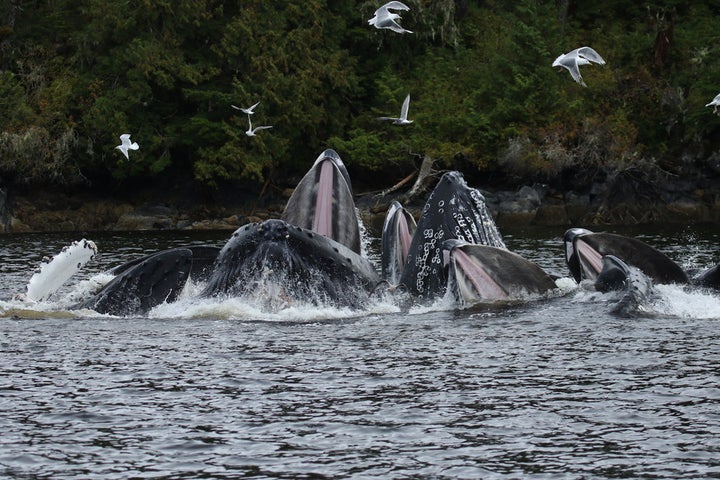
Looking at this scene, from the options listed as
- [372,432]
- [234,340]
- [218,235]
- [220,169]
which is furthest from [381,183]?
[372,432]

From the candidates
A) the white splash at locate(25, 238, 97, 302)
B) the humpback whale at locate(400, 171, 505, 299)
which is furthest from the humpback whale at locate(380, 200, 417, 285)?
the white splash at locate(25, 238, 97, 302)

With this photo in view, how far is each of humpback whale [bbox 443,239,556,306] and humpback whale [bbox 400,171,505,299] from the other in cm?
46

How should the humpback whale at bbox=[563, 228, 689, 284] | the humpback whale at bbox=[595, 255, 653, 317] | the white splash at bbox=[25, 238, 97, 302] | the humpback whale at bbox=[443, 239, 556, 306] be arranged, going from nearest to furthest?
the humpback whale at bbox=[595, 255, 653, 317], the humpback whale at bbox=[443, 239, 556, 306], the humpback whale at bbox=[563, 228, 689, 284], the white splash at bbox=[25, 238, 97, 302]

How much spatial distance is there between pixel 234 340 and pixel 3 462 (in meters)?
6.54

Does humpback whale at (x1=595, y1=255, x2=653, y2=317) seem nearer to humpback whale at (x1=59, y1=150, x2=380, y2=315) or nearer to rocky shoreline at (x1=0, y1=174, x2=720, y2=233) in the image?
humpback whale at (x1=59, y1=150, x2=380, y2=315)

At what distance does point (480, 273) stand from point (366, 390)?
21.2ft

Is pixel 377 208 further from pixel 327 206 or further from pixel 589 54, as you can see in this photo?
pixel 327 206

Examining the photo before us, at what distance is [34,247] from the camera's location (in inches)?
1652

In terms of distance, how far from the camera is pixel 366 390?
14289mm

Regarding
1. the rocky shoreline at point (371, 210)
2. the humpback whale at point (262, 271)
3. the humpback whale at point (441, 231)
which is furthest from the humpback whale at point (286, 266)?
the rocky shoreline at point (371, 210)

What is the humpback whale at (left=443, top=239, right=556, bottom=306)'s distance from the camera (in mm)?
20188

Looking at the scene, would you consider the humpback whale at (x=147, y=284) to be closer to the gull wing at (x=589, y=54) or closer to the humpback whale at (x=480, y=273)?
the humpback whale at (x=480, y=273)

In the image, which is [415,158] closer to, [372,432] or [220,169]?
[220,169]

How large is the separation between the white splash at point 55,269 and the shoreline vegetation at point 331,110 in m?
33.1
